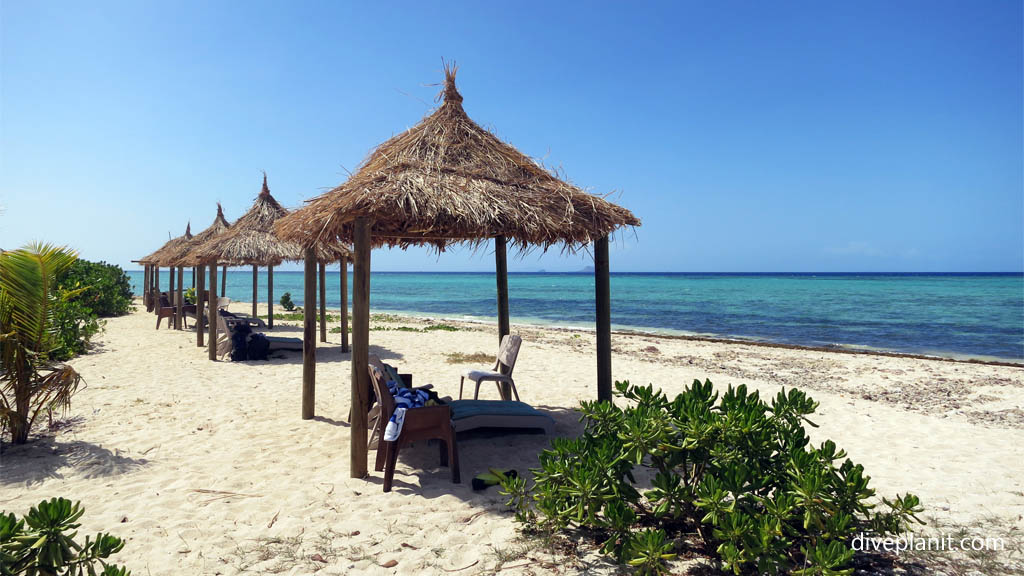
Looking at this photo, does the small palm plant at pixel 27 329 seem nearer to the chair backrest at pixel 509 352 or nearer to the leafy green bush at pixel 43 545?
the leafy green bush at pixel 43 545

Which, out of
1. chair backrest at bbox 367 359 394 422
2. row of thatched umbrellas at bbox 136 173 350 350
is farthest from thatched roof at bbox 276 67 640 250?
row of thatched umbrellas at bbox 136 173 350 350

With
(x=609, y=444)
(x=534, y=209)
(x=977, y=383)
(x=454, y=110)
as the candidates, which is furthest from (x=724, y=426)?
(x=977, y=383)

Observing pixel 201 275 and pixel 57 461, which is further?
pixel 201 275

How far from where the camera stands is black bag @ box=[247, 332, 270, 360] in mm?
9578

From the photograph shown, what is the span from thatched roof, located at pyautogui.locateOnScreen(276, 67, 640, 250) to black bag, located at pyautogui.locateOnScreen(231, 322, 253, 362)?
5017mm

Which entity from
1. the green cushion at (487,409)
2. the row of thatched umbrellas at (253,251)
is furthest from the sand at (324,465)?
the row of thatched umbrellas at (253,251)

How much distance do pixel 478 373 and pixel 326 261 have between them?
6.48m

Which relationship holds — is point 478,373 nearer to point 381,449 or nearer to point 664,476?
point 381,449

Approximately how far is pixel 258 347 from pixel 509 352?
19.3ft

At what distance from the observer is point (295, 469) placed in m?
4.21

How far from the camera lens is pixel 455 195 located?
424 cm

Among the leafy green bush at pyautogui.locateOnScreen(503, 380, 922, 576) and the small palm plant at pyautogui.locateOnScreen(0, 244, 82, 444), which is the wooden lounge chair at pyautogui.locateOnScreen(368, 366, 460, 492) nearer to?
the leafy green bush at pyautogui.locateOnScreen(503, 380, 922, 576)

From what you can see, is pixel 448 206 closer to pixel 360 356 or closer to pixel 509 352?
pixel 360 356

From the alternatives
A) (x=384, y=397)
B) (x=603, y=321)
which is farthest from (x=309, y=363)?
(x=603, y=321)
